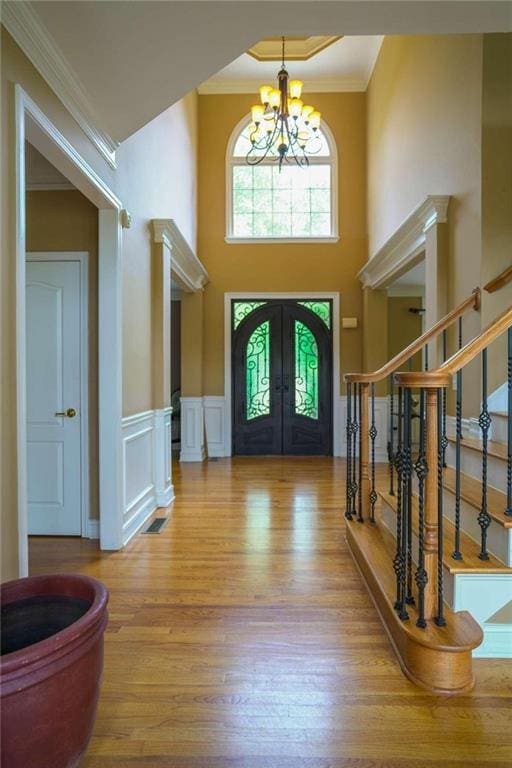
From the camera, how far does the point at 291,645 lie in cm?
187

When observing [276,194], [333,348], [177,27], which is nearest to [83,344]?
[177,27]

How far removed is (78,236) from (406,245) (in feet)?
9.81

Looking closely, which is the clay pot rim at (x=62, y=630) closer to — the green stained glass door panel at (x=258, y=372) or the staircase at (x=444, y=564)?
the staircase at (x=444, y=564)

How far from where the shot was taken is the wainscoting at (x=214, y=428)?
608 cm

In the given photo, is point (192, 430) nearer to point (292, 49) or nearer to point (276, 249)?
point (276, 249)

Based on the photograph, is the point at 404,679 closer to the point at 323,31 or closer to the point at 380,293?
the point at 323,31

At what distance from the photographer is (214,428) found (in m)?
6.49

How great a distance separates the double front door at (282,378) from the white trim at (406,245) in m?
1.09

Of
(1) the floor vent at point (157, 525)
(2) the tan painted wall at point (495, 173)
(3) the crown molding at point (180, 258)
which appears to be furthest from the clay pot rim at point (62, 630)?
(3) the crown molding at point (180, 258)

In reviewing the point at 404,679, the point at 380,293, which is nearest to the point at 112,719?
the point at 404,679

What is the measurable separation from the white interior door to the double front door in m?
3.51

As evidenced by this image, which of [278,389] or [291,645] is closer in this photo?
[291,645]

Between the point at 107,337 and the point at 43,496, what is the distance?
4.30 ft

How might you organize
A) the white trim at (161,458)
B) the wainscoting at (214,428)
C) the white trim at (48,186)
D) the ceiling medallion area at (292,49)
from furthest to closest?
the wainscoting at (214,428) < the ceiling medallion area at (292,49) < the white trim at (161,458) < the white trim at (48,186)
